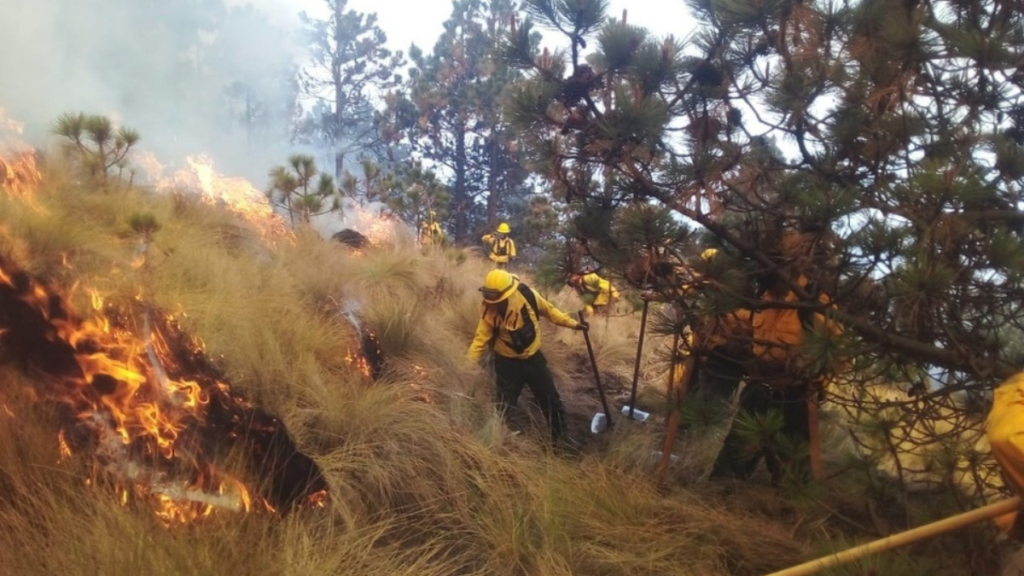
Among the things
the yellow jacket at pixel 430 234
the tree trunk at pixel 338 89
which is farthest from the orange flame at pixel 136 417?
the tree trunk at pixel 338 89

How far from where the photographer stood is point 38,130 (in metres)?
12.2

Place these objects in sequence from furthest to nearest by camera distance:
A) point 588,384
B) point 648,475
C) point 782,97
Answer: point 588,384
point 648,475
point 782,97

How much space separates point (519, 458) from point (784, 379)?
59.1 inches

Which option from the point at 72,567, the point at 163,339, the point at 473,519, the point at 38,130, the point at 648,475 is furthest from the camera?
the point at 38,130

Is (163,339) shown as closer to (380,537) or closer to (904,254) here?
(380,537)

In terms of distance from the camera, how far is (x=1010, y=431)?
1873 mm

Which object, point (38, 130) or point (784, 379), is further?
point (38, 130)

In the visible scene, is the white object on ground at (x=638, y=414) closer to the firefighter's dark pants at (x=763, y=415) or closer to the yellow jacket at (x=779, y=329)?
the firefighter's dark pants at (x=763, y=415)

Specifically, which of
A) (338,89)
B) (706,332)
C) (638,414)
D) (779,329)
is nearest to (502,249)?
(638,414)

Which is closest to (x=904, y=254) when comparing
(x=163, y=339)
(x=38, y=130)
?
(x=163, y=339)

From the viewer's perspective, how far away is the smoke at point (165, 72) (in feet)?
41.9

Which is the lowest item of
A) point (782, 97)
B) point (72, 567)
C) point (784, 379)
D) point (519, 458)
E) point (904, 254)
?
point (72, 567)

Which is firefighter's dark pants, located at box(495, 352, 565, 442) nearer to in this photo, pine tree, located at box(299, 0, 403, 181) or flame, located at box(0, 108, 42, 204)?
flame, located at box(0, 108, 42, 204)

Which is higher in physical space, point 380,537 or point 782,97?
point 782,97
